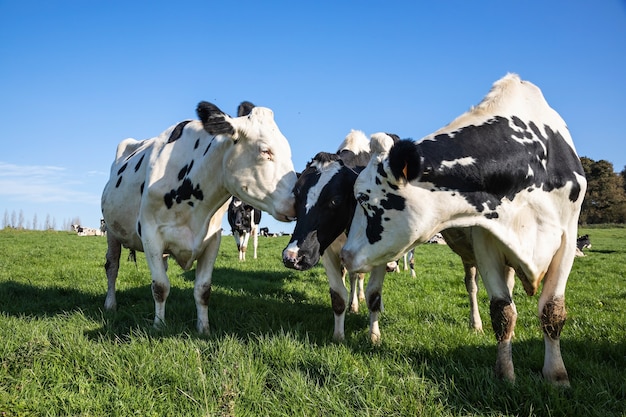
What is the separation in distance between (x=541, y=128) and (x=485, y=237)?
1.02 meters

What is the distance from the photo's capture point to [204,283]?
17.5ft

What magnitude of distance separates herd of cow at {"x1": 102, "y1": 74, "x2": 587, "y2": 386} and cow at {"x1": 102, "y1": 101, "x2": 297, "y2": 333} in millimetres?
13

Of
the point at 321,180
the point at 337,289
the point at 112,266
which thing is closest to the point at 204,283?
the point at 337,289

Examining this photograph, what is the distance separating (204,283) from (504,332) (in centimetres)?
315

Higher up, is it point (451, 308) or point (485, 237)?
point (485, 237)

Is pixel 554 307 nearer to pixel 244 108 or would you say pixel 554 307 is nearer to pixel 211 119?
pixel 211 119

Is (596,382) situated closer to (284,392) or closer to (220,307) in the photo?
(284,392)

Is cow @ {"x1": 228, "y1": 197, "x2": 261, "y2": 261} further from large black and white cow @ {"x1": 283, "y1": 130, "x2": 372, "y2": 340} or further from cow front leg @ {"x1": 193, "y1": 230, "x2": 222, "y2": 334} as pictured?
large black and white cow @ {"x1": 283, "y1": 130, "x2": 372, "y2": 340}

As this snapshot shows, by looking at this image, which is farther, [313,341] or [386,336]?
[386,336]

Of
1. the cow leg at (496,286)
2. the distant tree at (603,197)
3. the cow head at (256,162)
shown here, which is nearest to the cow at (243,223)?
the cow head at (256,162)

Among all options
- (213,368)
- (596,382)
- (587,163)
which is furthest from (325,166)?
(587,163)

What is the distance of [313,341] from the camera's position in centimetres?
449

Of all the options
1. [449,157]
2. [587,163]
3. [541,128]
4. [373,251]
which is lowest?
[373,251]

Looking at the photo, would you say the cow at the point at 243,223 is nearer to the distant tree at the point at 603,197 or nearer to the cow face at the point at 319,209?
the cow face at the point at 319,209
